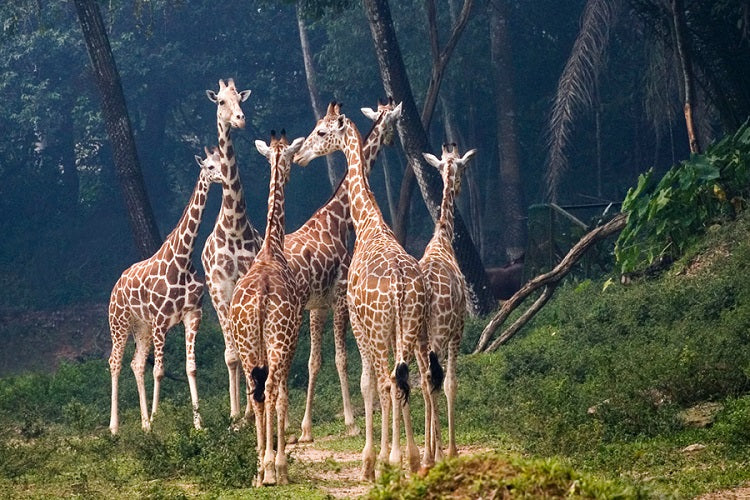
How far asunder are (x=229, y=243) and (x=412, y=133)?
6939mm

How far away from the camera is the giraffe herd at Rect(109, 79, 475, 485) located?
9.96m

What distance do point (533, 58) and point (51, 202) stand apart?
1456 centimetres

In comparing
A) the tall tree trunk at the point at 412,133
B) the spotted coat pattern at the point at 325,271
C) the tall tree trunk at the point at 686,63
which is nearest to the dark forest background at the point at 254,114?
the tall tree trunk at the point at 412,133

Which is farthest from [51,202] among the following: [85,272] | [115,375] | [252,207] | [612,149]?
[115,375]

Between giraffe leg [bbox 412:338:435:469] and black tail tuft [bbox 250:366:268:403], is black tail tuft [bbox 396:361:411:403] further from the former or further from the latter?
black tail tuft [bbox 250:366:268:403]

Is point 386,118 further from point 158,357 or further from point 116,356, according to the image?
point 116,356

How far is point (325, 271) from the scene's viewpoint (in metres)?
13.8

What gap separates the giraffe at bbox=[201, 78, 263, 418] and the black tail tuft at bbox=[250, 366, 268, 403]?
12.8 ft

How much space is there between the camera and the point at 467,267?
21047mm

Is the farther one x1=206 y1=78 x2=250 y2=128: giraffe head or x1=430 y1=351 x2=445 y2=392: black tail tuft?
x1=206 y1=78 x2=250 y2=128: giraffe head

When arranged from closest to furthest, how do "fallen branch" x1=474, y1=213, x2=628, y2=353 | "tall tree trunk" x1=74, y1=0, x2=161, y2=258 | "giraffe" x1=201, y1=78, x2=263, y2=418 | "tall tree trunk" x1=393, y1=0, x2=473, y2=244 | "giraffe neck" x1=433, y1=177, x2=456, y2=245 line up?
"giraffe neck" x1=433, y1=177, x2=456, y2=245
"giraffe" x1=201, y1=78, x2=263, y2=418
"fallen branch" x1=474, y1=213, x2=628, y2=353
"tall tree trunk" x1=74, y1=0, x2=161, y2=258
"tall tree trunk" x1=393, y1=0, x2=473, y2=244

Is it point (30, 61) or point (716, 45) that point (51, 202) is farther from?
point (716, 45)

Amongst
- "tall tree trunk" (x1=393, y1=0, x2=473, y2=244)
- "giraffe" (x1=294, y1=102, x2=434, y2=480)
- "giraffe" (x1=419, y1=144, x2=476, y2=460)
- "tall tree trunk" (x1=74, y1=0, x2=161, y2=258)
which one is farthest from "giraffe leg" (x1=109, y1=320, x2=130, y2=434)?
"tall tree trunk" (x1=393, y1=0, x2=473, y2=244)

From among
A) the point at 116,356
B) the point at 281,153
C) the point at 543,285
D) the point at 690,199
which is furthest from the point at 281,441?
the point at 690,199
